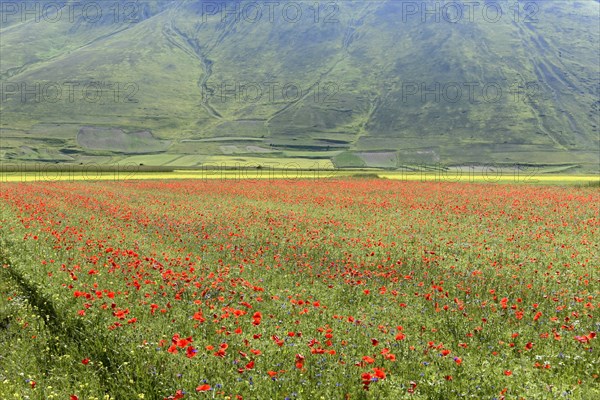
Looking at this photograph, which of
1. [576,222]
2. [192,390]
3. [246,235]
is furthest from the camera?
[576,222]

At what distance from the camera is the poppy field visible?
645 centimetres

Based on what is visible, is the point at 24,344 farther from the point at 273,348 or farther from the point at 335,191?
the point at 335,191

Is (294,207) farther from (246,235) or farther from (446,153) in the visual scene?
(446,153)

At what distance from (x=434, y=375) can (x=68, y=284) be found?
25.5 ft

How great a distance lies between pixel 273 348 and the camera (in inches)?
290

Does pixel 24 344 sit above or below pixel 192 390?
below

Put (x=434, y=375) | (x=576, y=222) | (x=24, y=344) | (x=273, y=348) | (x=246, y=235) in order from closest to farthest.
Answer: (x=434, y=375) < (x=273, y=348) < (x=24, y=344) < (x=246, y=235) < (x=576, y=222)

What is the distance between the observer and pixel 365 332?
8.32 m

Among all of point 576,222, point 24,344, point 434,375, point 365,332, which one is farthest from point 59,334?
point 576,222

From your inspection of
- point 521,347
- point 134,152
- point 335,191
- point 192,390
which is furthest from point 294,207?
point 134,152

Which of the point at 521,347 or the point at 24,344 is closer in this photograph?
the point at 521,347

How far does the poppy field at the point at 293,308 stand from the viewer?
645 cm

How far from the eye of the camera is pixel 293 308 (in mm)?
9648

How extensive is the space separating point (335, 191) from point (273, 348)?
89.8 ft
